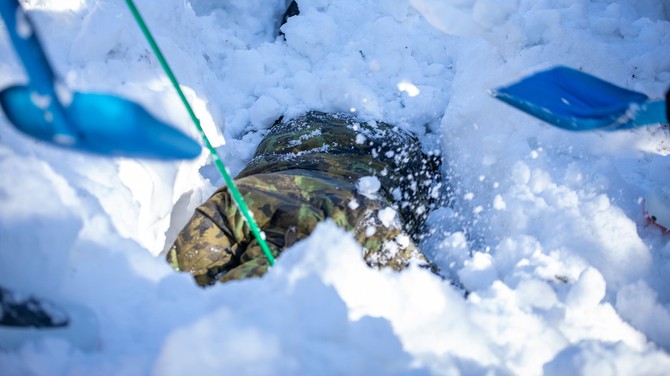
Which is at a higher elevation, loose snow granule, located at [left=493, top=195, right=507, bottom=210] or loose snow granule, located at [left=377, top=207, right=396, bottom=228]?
loose snow granule, located at [left=377, top=207, right=396, bottom=228]

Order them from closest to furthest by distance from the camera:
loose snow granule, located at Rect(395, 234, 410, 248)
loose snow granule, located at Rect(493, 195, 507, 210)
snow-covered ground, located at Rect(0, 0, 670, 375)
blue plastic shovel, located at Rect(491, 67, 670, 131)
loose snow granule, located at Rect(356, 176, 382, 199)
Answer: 1. snow-covered ground, located at Rect(0, 0, 670, 375)
2. blue plastic shovel, located at Rect(491, 67, 670, 131)
3. loose snow granule, located at Rect(395, 234, 410, 248)
4. loose snow granule, located at Rect(356, 176, 382, 199)
5. loose snow granule, located at Rect(493, 195, 507, 210)

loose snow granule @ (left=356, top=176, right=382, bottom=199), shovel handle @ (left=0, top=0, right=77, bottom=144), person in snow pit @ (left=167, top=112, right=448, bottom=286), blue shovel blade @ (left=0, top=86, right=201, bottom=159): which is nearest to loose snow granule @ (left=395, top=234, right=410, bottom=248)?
person in snow pit @ (left=167, top=112, right=448, bottom=286)

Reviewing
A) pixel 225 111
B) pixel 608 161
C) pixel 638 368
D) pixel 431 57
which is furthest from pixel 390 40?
pixel 638 368

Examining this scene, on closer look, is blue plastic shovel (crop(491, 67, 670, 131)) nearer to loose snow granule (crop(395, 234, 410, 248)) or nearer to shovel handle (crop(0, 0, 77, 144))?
loose snow granule (crop(395, 234, 410, 248))

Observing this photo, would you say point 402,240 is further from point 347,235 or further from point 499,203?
point 347,235

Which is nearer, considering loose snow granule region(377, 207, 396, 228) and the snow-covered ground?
the snow-covered ground

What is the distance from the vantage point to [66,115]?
1.03 m

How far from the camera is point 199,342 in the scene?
816 mm

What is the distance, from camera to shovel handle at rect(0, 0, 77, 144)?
3.26ft

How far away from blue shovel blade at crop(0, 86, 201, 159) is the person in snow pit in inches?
22.2

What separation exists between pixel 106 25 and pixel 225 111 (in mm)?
970

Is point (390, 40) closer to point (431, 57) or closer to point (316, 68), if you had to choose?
point (431, 57)

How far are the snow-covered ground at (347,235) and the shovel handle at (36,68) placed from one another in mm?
140

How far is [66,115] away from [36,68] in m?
0.11
